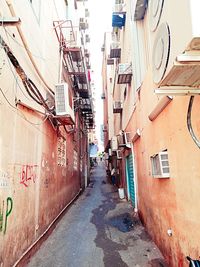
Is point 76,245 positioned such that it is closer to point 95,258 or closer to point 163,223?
point 95,258

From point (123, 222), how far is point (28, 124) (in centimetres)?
477

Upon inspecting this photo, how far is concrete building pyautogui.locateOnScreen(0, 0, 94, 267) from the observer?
12.3ft

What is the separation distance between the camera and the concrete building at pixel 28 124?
374 centimetres

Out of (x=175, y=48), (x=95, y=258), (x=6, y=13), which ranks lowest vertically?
(x=95, y=258)

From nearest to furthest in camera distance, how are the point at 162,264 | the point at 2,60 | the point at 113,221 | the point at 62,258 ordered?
1. the point at 2,60
2. the point at 162,264
3. the point at 62,258
4. the point at 113,221

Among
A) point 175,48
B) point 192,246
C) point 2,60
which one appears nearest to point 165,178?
point 192,246

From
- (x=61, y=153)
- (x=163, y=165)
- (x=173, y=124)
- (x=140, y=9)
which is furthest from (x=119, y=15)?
(x=163, y=165)

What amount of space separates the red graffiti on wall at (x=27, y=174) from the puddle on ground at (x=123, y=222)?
131 inches

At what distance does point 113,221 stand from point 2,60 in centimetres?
621

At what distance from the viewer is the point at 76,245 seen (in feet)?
17.6

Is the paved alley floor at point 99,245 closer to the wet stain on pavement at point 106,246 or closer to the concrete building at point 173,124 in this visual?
the wet stain on pavement at point 106,246

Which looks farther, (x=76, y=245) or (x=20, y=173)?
(x=76, y=245)

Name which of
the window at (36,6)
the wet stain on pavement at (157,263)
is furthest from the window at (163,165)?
the window at (36,6)

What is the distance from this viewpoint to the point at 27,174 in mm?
4707
